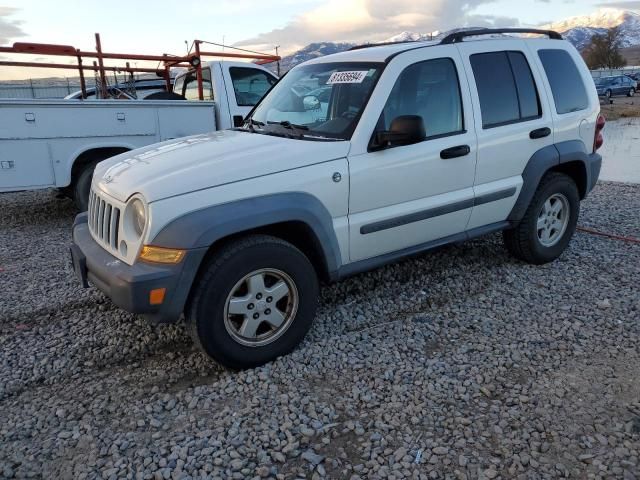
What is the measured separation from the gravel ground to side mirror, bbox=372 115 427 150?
131cm

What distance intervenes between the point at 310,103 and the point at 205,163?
1.21 meters

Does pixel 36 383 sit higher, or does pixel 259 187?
pixel 259 187

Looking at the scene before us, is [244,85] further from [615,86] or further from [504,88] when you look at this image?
[615,86]

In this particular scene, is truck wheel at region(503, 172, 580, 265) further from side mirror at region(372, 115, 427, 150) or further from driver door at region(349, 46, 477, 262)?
side mirror at region(372, 115, 427, 150)

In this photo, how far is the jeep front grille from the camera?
10.5ft

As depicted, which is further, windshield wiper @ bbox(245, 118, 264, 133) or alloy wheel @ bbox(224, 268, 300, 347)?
windshield wiper @ bbox(245, 118, 264, 133)

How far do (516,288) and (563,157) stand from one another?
1229 millimetres

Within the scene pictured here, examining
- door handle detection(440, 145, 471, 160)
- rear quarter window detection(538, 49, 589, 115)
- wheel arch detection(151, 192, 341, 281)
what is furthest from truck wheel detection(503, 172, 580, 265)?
wheel arch detection(151, 192, 341, 281)

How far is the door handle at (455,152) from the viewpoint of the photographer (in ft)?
12.6

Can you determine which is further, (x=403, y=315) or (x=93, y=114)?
(x=93, y=114)

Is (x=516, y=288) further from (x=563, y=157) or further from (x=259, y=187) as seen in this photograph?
(x=259, y=187)

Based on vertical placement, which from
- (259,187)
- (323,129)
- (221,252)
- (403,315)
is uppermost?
(323,129)

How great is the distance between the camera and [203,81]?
8.17 metres

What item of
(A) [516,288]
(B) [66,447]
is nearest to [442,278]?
(A) [516,288]
